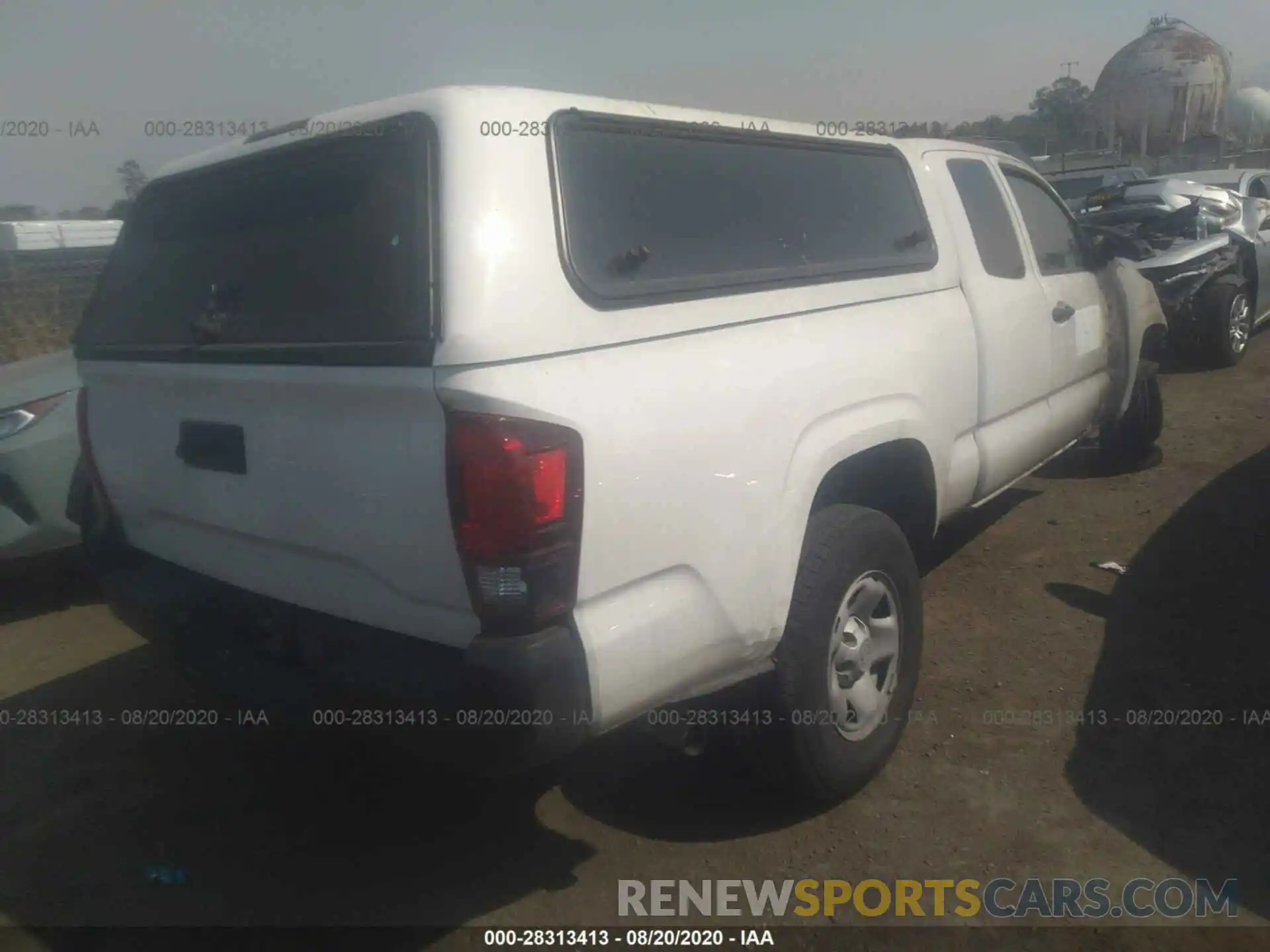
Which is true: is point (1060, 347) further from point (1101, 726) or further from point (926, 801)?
point (926, 801)

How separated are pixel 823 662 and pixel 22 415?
4.04 m

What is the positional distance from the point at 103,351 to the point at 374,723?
159cm

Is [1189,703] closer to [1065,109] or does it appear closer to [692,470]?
[692,470]

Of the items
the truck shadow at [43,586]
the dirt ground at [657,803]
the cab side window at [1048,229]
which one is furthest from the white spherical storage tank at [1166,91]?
the truck shadow at [43,586]

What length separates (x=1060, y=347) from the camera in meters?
4.55

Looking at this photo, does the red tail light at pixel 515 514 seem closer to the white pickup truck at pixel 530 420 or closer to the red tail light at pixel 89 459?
the white pickup truck at pixel 530 420

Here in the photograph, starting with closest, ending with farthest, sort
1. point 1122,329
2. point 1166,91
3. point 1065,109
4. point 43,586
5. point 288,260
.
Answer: point 288,260 → point 1122,329 → point 43,586 → point 1166,91 → point 1065,109

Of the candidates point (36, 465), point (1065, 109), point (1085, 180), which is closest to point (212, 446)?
point (36, 465)

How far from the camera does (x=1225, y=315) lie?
834cm

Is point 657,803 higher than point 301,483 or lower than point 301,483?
lower

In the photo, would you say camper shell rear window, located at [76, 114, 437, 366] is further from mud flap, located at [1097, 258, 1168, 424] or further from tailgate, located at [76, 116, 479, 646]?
mud flap, located at [1097, 258, 1168, 424]

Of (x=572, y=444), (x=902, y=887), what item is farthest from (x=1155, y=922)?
(x=572, y=444)

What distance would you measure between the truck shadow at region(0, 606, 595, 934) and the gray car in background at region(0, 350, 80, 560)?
1.19 metres

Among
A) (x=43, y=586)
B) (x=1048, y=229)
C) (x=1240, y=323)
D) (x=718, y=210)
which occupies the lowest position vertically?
(x=43, y=586)
